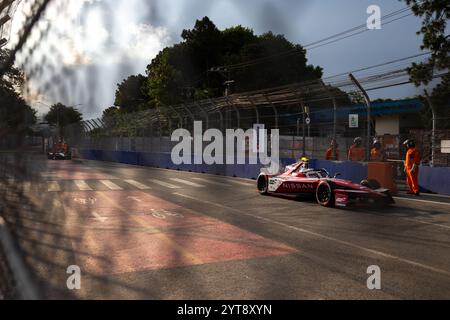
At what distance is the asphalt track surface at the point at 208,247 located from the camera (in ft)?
6.70

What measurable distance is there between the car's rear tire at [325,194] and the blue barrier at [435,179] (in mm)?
4777

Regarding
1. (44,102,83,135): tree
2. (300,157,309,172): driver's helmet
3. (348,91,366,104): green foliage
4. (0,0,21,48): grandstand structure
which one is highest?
(348,91,366,104): green foliage

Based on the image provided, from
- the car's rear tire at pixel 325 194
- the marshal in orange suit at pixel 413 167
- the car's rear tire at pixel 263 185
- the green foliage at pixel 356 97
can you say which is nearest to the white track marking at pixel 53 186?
the car's rear tire at pixel 325 194

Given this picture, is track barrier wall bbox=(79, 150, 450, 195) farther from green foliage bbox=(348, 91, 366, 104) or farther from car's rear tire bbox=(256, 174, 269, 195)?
car's rear tire bbox=(256, 174, 269, 195)

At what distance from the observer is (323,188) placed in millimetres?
10297

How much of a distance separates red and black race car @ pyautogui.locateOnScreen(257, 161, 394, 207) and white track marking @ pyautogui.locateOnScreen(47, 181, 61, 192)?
8.28 m

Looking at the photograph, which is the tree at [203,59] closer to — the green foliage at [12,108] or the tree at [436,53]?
the green foliage at [12,108]

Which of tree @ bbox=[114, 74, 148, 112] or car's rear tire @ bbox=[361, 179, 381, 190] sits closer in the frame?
tree @ bbox=[114, 74, 148, 112]

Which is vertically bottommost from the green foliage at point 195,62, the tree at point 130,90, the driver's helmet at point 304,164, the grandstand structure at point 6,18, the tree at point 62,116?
the driver's helmet at point 304,164

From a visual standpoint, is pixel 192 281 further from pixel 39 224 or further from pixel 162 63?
pixel 162 63

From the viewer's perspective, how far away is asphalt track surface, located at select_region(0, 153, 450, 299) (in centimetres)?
204

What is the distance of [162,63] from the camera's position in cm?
170

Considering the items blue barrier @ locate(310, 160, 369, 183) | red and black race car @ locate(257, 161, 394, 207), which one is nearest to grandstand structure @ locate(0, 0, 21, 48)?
red and black race car @ locate(257, 161, 394, 207)

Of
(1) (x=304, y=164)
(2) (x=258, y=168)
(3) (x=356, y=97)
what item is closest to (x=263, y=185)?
(1) (x=304, y=164)
